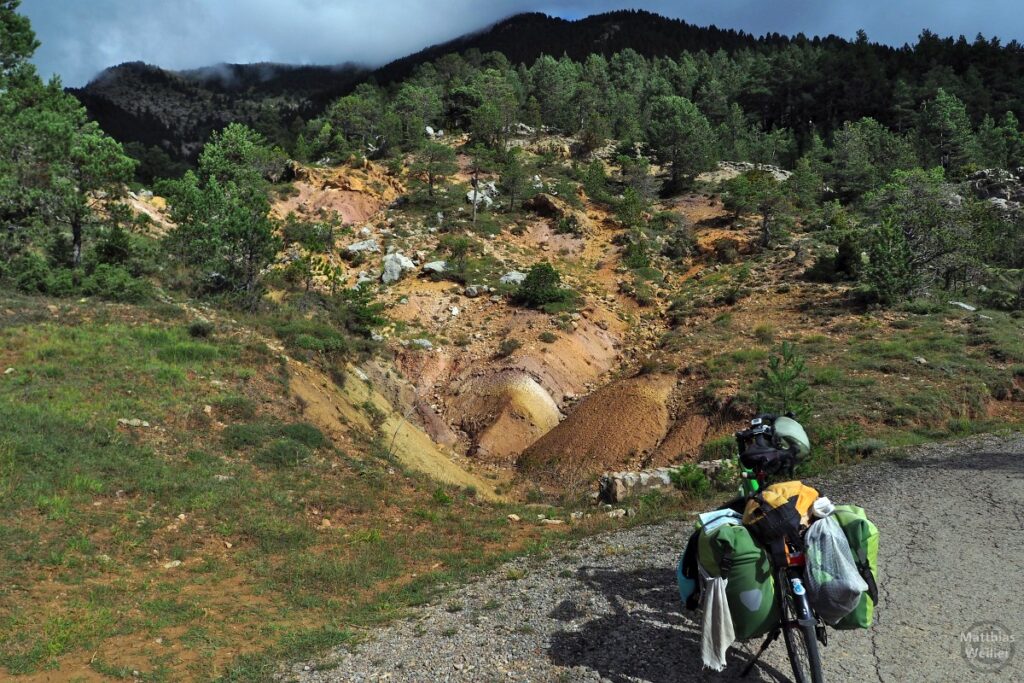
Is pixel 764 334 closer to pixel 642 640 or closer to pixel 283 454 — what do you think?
pixel 283 454

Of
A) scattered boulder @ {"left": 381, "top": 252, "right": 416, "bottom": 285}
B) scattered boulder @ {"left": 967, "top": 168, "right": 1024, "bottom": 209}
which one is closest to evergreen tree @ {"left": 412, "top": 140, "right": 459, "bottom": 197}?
scattered boulder @ {"left": 381, "top": 252, "right": 416, "bottom": 285}

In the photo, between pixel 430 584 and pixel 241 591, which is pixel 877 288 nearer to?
pixel 430 584

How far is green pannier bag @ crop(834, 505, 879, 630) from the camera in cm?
393

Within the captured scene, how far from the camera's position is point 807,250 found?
3434cm

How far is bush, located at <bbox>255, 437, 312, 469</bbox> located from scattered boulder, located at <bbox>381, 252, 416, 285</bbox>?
1980cm

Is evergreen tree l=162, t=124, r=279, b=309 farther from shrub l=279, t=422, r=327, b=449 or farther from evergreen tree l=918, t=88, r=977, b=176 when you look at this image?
evergreen tree l=918, t=88, r=977, b=176

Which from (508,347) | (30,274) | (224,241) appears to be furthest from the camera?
(508,347)

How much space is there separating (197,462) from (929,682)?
11.7m

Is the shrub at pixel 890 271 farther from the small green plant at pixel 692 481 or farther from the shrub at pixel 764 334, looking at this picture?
the small green plant at pixel 692 481

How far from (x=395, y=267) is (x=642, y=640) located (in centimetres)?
2966

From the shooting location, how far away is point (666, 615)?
574 cm

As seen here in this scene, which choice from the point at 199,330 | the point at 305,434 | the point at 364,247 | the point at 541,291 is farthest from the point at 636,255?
the point at 305,434

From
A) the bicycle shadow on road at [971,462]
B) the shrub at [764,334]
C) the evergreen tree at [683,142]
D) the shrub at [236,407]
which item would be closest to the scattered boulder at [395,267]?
the shrub at [764,334]

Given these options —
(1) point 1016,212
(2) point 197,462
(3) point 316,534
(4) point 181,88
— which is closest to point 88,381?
(2) point 197,462
